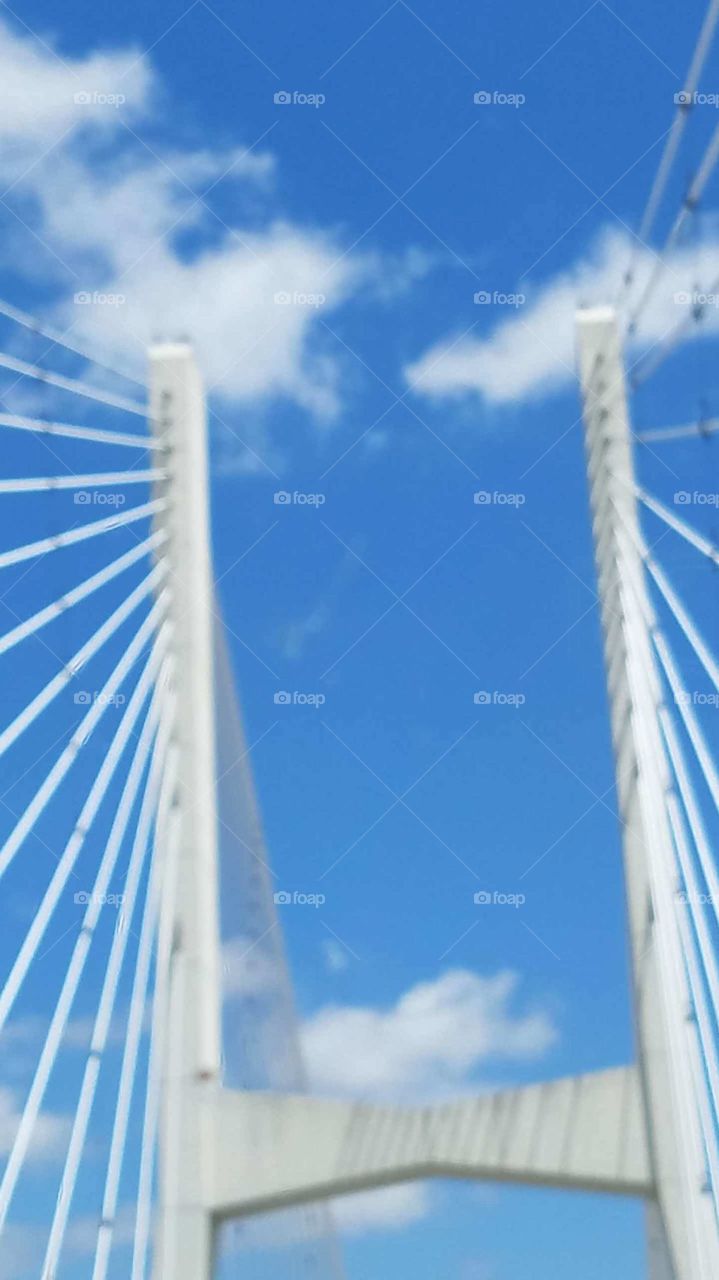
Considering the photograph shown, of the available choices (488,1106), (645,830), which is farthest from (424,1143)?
(645,830)

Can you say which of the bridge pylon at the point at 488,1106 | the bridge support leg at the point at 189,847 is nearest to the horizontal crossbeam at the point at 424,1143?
the bridge pylon at the point at 488,1106

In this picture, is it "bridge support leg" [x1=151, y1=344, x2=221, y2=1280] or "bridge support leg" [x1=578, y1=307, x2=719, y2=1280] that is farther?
"bridge support leg" [x1=151, y1=344, x2=221, y2=1280]

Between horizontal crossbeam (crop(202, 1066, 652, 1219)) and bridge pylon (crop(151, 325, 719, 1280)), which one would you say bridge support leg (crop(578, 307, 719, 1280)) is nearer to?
bridge pylon (crop(151, 325, 719, 1280))

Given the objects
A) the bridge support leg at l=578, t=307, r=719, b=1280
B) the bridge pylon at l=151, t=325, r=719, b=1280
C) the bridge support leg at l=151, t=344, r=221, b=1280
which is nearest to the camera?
the bridge support leg at l=578, t=307, r=719, b=1280

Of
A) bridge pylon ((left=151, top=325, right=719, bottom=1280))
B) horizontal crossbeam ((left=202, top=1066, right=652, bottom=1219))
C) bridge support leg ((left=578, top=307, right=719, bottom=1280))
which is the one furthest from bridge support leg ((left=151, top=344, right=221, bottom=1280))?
bridge support leg ((left=578, top=307, right=719, bottom=1280))

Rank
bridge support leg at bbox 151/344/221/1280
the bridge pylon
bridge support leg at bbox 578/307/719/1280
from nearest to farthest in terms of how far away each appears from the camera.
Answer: bridge support leg at bbox 578/307/719/1280 < the bridge pylon < bridge support leg at bbox 151/344/221/1280

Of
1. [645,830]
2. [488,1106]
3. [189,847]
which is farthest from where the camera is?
[189,847]

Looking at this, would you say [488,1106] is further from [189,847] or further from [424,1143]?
[189,847]

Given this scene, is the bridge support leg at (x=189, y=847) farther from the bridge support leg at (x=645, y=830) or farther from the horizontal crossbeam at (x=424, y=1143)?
the bridge support leg at (x=645, y=830)
